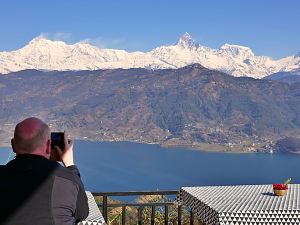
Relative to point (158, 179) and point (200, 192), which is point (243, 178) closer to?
point (158, 179)

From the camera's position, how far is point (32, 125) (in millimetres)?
1568

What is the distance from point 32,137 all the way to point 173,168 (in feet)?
327

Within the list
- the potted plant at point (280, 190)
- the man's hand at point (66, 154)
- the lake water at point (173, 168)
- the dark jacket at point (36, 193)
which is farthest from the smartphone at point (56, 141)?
the lake water at point (173, 168)

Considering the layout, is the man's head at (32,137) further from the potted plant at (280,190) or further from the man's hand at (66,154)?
the potted plant at (280,190)

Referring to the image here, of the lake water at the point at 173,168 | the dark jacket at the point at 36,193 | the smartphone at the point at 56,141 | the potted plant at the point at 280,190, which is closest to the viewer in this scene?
the dark jacket at the point at 36,193

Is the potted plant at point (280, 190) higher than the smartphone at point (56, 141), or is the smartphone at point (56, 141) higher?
the smartphone at point (56, 141)

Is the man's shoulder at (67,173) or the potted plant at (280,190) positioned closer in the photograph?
the man's shoulder at (67,173)

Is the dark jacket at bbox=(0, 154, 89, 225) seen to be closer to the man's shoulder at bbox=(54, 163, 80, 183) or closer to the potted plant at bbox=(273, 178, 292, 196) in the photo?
the man's shoulder at bbox=(54, 163, 80, 183)

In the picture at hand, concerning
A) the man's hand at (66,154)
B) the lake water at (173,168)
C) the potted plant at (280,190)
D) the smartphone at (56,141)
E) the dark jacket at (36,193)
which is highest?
the smartphone at (56,141)

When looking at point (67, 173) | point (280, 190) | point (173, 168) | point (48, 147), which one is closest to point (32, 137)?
point (48, 147)

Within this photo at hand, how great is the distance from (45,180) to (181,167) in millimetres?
101005

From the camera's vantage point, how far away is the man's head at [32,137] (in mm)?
1566

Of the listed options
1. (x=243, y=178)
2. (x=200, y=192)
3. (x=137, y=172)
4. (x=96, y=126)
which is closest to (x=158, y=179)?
(x=137, y=172)

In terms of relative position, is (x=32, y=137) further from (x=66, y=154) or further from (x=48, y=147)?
(x=66, y=154)
